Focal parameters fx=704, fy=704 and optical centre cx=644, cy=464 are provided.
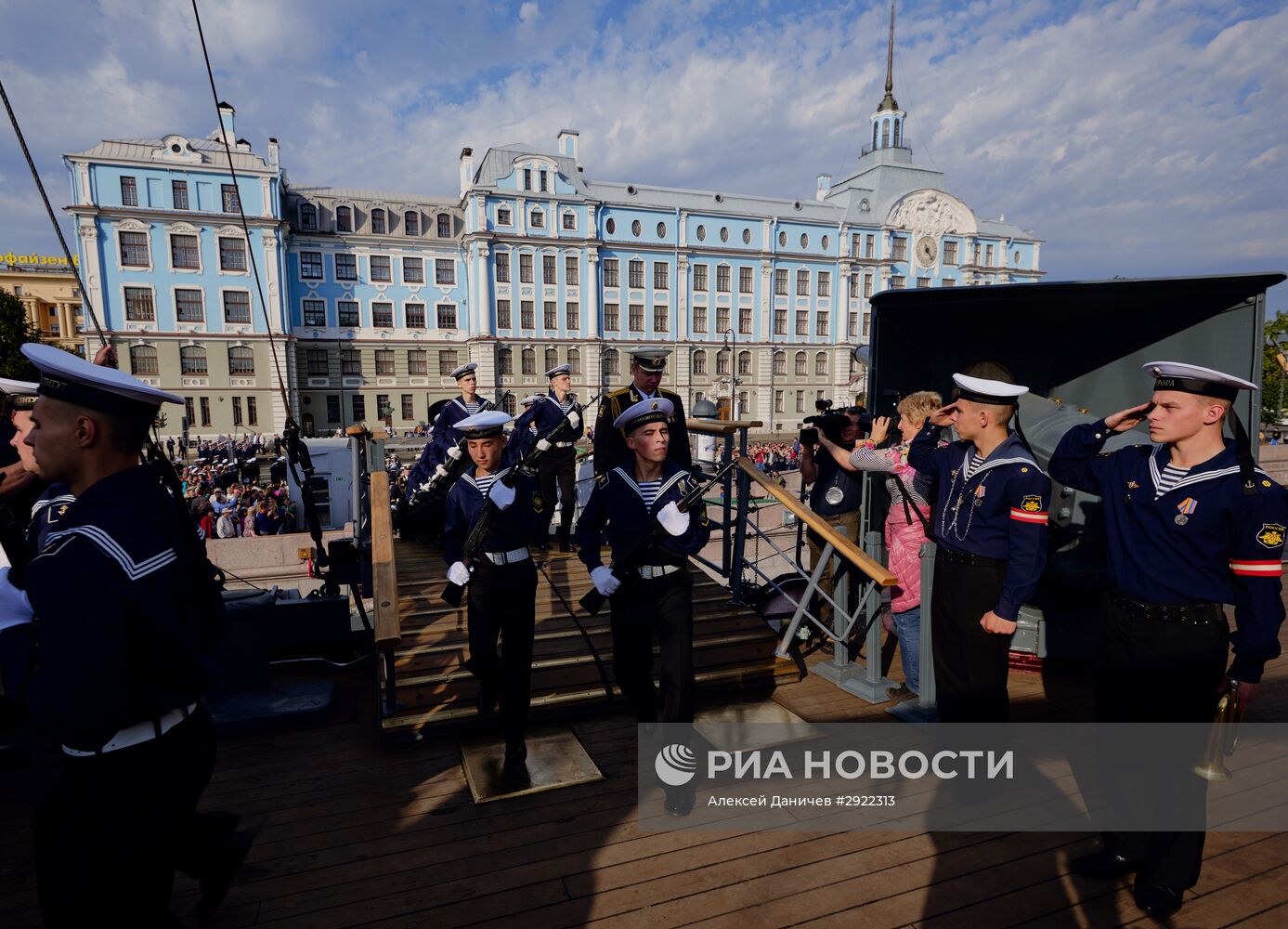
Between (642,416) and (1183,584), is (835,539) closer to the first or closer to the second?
(642,416)

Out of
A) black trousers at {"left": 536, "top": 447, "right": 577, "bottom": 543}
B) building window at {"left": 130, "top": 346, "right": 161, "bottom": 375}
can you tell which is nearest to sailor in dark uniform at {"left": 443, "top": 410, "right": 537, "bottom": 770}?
black trousers at {"left": 536, "top": 447, "right": 577, "bottom": 543}

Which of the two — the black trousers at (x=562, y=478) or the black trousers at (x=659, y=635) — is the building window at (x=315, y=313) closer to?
the black trousers at (x=562, y=478)

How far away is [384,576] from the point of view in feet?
14.2

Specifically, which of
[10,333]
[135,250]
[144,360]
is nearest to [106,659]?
[10,333]

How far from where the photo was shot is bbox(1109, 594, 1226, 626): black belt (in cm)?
282

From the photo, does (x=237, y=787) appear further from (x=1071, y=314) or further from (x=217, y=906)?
(x=1071, y=314)

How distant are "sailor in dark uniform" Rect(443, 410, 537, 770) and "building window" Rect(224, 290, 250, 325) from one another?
140 feet

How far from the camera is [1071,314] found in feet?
19.5

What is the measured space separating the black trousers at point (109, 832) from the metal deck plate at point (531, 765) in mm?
1780

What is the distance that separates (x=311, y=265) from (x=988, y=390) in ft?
152

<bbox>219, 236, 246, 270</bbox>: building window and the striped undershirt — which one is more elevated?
<bbox>219, 236, 246, 270</bbox>: building window

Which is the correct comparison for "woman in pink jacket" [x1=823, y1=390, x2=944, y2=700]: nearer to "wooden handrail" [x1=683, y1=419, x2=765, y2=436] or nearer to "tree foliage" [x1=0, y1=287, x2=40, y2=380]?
"wooden handrail" [x1=683, y1=419, x2=765, y2=436]

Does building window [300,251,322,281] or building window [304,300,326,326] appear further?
building window [304,300,326,326]

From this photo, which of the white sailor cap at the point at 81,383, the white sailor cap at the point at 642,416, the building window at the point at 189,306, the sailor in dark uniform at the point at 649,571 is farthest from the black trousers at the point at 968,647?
the building window at the point at 189,306
